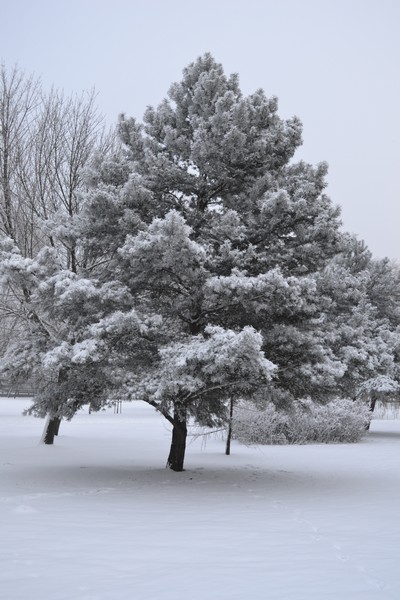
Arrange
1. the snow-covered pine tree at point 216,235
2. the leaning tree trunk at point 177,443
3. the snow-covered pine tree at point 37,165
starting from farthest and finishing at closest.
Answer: the snow-covered pine tree at point 37,165 < the leaning tree trunk at point 177,443 < the snow-covered pine tree at point 216,235

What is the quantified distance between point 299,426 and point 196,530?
13379mm

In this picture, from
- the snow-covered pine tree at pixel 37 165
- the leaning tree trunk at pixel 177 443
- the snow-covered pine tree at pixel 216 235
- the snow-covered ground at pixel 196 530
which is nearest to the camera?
the snow-covered ground at pixel 196 530

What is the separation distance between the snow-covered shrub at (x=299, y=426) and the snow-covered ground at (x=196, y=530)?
5295 mm

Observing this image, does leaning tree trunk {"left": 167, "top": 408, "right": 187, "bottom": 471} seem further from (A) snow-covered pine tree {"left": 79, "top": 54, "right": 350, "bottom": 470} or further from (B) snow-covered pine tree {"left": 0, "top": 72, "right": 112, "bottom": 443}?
(B) snow-covered pine tree {"left": 0, "top": 72, "right": 112, "bottom": 443}

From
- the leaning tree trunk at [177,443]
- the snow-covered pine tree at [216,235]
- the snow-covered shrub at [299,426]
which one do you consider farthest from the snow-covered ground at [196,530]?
the snow-covered shrub at [299,426]

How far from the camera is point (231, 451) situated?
16.9m

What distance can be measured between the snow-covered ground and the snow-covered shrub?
5295mm

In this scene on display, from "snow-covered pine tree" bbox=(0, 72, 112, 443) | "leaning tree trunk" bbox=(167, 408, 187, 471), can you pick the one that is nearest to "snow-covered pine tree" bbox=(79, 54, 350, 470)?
"leaning tree trunk" bbox=(167, 408, 187, 471)

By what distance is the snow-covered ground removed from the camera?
174 inches

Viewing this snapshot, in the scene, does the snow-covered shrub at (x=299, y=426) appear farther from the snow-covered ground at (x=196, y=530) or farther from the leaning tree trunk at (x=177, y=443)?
the leaning tree trunk at (x=177, y=443)

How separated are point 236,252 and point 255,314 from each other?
115cm

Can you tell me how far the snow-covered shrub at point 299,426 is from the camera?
18.9m

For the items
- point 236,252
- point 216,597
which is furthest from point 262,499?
point 216,597

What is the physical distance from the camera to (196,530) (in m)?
6.41
